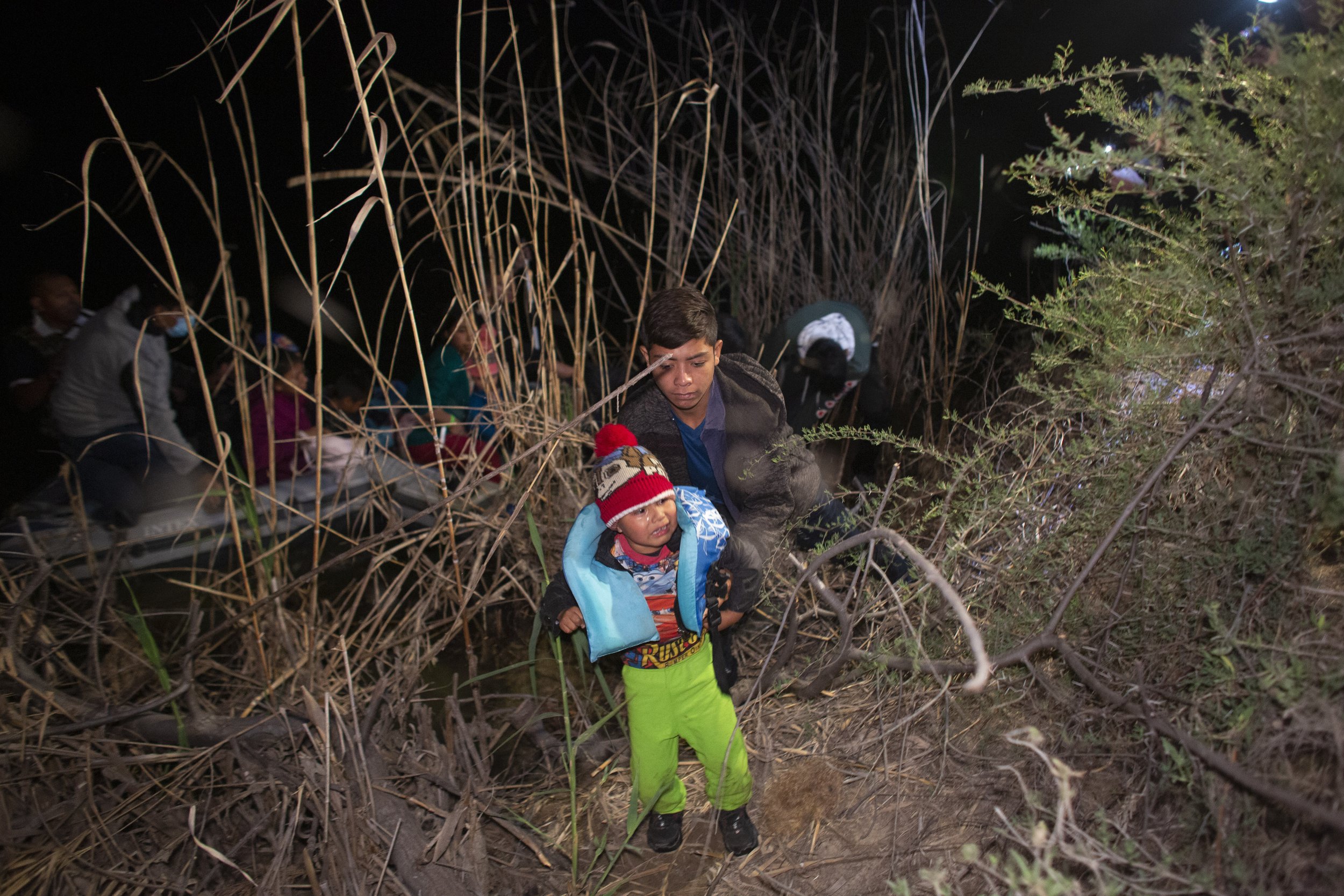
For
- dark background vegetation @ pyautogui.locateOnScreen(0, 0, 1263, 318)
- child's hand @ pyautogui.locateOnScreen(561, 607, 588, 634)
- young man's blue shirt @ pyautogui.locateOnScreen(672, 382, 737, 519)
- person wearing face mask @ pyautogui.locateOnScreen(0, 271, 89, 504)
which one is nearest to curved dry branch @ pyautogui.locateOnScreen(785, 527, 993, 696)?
young man's blue shirt @ pyautogui.locateOnScreen(672, 382, 737, 519)

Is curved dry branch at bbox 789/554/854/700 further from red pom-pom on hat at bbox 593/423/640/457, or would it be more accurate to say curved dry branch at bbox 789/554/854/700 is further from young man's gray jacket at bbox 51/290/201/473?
young man's gray jacket at bbox 51/290/201/473

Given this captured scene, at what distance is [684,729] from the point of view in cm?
164

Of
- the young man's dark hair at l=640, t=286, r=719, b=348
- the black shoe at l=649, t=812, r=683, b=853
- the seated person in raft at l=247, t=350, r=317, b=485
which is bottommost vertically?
the seated person in raft at l=247, t=350, r=317, b=485

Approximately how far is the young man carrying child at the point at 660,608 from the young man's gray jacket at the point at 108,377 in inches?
97.2

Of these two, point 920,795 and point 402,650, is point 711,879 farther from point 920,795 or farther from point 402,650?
point 402,650

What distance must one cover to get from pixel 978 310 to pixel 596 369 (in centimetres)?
209

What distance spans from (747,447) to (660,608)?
15.4 inches

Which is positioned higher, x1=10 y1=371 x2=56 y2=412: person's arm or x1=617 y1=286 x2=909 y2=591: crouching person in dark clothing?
x1=617 y1=286 x2=909 y2=591: crouching person in dark clothing

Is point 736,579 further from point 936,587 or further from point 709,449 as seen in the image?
point 936,587

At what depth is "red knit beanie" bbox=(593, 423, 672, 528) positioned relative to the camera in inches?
59.4

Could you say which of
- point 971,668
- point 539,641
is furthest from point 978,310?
point 971,668

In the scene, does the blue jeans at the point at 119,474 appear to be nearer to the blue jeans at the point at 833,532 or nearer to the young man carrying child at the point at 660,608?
the young man carrying child at the point at 660,608

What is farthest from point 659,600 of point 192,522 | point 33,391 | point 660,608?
point 33,391

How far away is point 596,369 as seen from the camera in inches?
128
